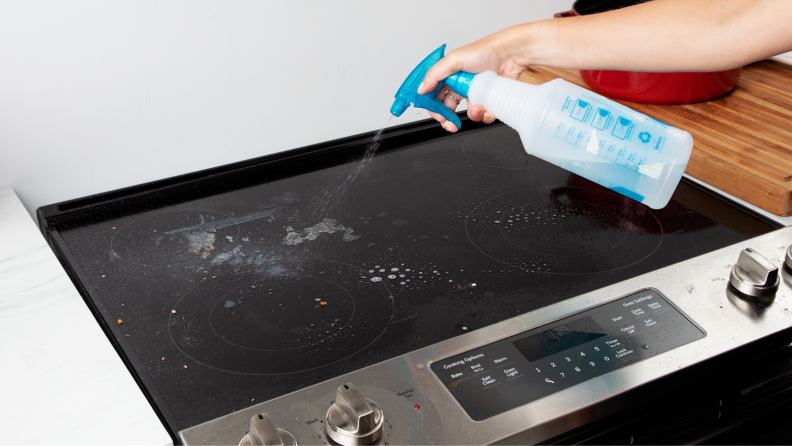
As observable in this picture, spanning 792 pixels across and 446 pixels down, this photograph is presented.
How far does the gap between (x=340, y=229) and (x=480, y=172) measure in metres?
0.30

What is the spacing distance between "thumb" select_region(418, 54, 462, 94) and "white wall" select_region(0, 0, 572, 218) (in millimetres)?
470

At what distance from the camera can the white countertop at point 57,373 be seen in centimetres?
60

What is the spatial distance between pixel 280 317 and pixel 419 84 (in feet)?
1.21

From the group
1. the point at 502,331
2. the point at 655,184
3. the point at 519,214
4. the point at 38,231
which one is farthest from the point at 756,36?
the point at 38,231

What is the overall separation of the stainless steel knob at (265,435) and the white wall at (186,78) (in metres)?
0.75

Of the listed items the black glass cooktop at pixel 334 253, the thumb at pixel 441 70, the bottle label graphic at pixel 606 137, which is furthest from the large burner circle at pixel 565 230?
the thumb at pixel 441 70

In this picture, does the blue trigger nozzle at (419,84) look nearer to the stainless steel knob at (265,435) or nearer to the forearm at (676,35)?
the forearm at (676,35)

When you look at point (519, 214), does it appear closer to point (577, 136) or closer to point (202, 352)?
point (577, 136)

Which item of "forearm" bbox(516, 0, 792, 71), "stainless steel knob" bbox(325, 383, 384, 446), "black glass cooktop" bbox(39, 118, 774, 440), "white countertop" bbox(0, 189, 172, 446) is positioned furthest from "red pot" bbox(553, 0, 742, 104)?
"white countertop" bbox(0, 189, 172, 446)

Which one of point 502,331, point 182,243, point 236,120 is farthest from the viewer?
point 236,120

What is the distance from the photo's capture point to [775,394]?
82cm

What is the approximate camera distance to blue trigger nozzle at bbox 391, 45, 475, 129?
863mm

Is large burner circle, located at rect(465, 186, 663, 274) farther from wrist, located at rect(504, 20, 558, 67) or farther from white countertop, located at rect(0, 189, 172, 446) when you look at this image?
white countertop, located at rect(0, 189, 172, 446)

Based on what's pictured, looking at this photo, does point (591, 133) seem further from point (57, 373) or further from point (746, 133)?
point (57, 373)
